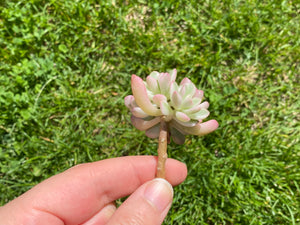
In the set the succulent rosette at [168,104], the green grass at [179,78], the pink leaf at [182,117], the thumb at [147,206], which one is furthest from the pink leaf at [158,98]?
the green grass at [179,78]

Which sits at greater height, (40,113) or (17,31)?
(17,31)

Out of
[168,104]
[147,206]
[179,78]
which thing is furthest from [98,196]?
[179,78]

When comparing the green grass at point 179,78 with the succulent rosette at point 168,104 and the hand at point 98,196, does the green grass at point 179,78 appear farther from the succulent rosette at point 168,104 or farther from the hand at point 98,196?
the succulent rosette at point 168,104

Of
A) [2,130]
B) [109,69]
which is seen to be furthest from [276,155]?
[2,130]

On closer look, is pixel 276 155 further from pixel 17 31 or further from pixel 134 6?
pixel 17 31

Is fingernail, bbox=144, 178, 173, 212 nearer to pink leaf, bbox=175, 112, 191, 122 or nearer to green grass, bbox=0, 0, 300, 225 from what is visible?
pink leaf, bbox=175, 112, 191, 122

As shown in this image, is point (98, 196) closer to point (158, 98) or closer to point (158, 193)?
point (158, 193)
